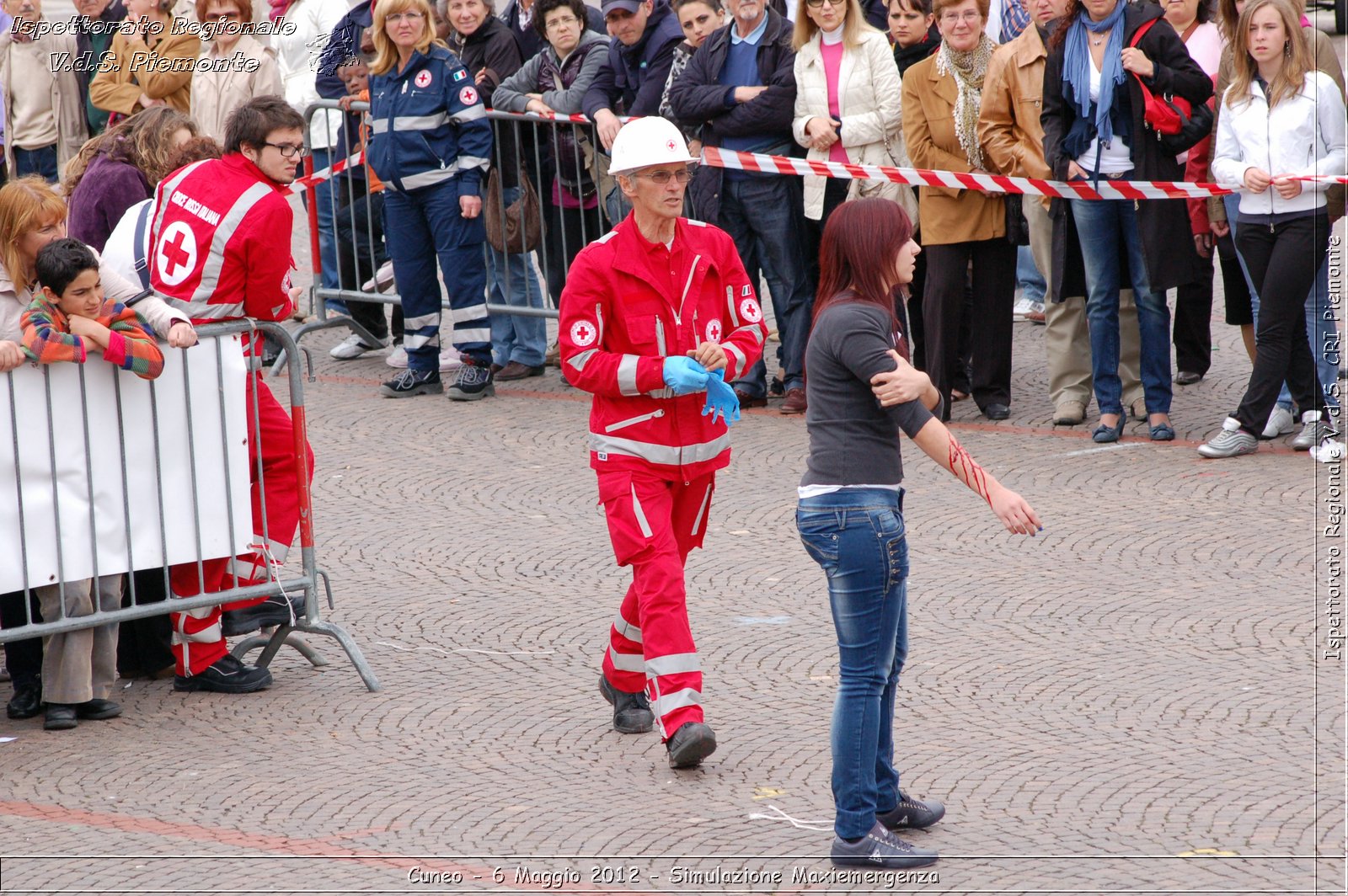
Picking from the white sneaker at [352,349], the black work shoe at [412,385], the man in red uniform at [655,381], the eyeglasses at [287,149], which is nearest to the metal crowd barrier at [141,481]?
the eyeglasses at [287,149]

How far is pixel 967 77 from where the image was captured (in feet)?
31.2

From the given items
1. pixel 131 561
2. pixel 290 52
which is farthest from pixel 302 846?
pixel 290 52

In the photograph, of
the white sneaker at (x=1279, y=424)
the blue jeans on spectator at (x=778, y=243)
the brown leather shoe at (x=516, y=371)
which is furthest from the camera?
the brown leather shoe at (x=516, y=371)

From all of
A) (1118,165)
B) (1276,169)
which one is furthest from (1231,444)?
(1118,165)

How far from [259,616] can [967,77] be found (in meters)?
4.95

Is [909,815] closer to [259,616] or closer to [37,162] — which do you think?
[259,616]

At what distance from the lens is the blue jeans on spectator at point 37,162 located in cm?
1495

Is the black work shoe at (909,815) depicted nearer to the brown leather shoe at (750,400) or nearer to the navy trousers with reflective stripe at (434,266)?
the brown leather shoe at (750,400)

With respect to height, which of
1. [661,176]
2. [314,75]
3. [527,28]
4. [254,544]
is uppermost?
[527,28]

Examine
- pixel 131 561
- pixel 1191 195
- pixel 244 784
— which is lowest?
pixel 244 784

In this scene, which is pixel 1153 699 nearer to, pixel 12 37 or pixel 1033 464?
pixel 1033 464

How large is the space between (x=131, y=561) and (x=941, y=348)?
5.12m

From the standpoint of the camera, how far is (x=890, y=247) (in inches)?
187

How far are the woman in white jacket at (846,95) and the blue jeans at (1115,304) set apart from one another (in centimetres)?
112
